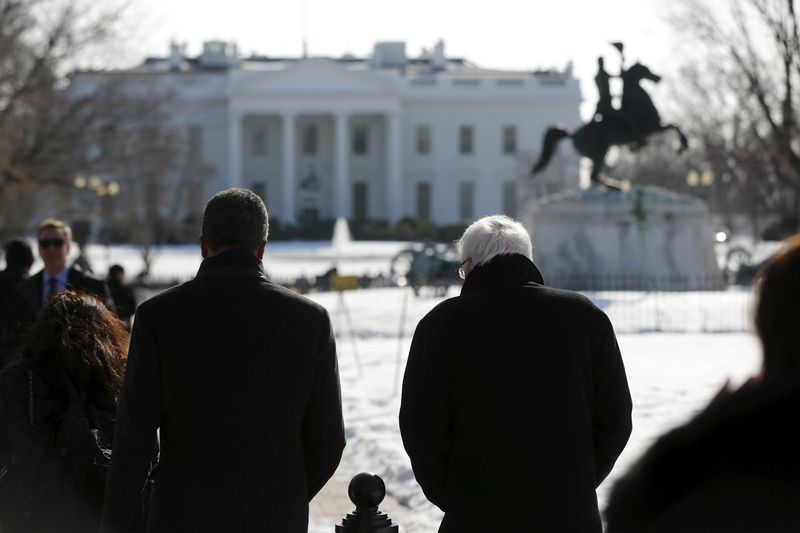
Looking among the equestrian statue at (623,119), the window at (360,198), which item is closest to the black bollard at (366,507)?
the equestrian statue at (623,119)

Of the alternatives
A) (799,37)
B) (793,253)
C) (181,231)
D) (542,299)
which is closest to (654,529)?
(793,253)

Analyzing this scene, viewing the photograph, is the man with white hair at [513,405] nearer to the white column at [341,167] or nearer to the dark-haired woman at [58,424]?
the dark-haired woman at [58,424]

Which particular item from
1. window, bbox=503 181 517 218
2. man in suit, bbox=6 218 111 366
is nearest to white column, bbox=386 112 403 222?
window, bbox=503 181 517 218

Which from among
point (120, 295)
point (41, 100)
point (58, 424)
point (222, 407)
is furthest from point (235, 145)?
point (222, 407)

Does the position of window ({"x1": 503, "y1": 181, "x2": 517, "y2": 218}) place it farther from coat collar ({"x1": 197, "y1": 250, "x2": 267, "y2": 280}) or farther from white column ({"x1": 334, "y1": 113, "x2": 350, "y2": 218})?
coat collar ({"x1": 197, "y1": 250, "x2": 267, "y2": 280})

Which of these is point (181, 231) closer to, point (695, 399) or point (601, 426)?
Answer: point (695, 399)

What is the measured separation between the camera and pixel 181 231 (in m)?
72.4

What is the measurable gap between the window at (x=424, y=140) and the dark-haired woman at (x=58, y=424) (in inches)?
3719

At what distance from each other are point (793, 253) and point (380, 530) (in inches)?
120

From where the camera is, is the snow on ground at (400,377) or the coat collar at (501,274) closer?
the coat collar at (501,274)

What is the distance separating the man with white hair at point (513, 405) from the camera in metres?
4.41

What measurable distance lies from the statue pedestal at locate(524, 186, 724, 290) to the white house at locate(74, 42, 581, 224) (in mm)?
67064

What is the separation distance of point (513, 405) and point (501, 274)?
0.45 meters

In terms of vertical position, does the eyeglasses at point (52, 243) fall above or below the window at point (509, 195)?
below
